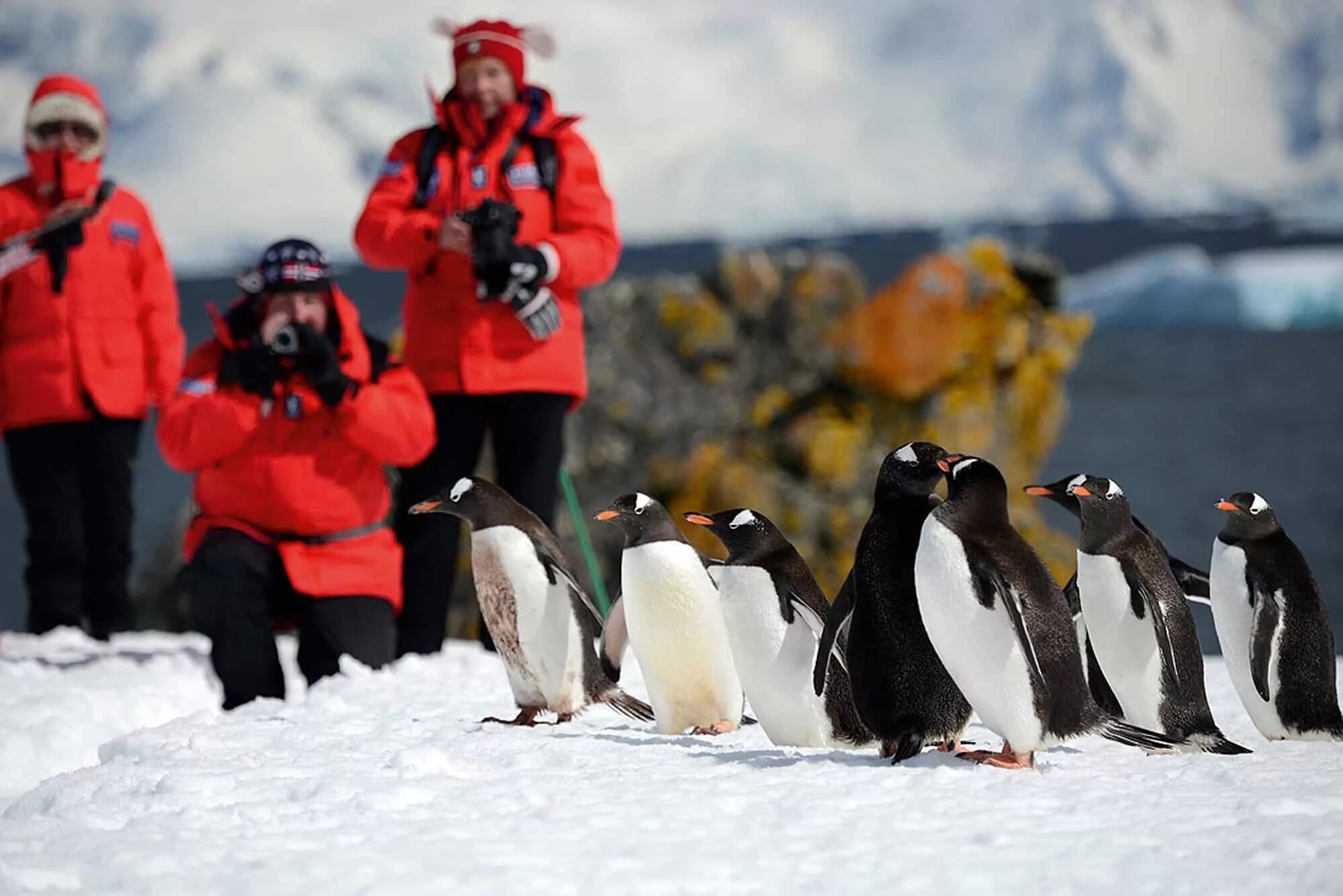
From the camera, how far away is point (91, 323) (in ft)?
12.9

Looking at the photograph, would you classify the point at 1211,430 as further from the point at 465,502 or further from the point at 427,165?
the point at 465,502

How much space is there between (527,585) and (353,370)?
0.89 m

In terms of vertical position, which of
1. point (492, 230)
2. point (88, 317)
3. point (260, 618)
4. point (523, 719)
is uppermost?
point (492, 230)

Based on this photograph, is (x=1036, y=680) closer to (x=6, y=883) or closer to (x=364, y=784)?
(x=364, y=784)

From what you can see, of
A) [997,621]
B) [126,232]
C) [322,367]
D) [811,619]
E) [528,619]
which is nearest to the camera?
[997,621]

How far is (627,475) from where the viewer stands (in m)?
7.47

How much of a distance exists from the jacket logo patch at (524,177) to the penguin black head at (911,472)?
153cm

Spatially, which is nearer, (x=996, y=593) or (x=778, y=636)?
(x=996, y=593)

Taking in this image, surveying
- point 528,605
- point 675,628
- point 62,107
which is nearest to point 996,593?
point 675,628

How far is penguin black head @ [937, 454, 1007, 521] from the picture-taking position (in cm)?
208

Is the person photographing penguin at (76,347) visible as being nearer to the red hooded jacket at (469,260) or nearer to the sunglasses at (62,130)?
the sunglasses at (62,130)

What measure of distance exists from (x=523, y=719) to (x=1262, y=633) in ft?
4.31

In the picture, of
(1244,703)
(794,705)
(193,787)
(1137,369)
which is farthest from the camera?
(1137,369)

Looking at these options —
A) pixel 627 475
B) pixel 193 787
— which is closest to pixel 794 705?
pixel 193 787
